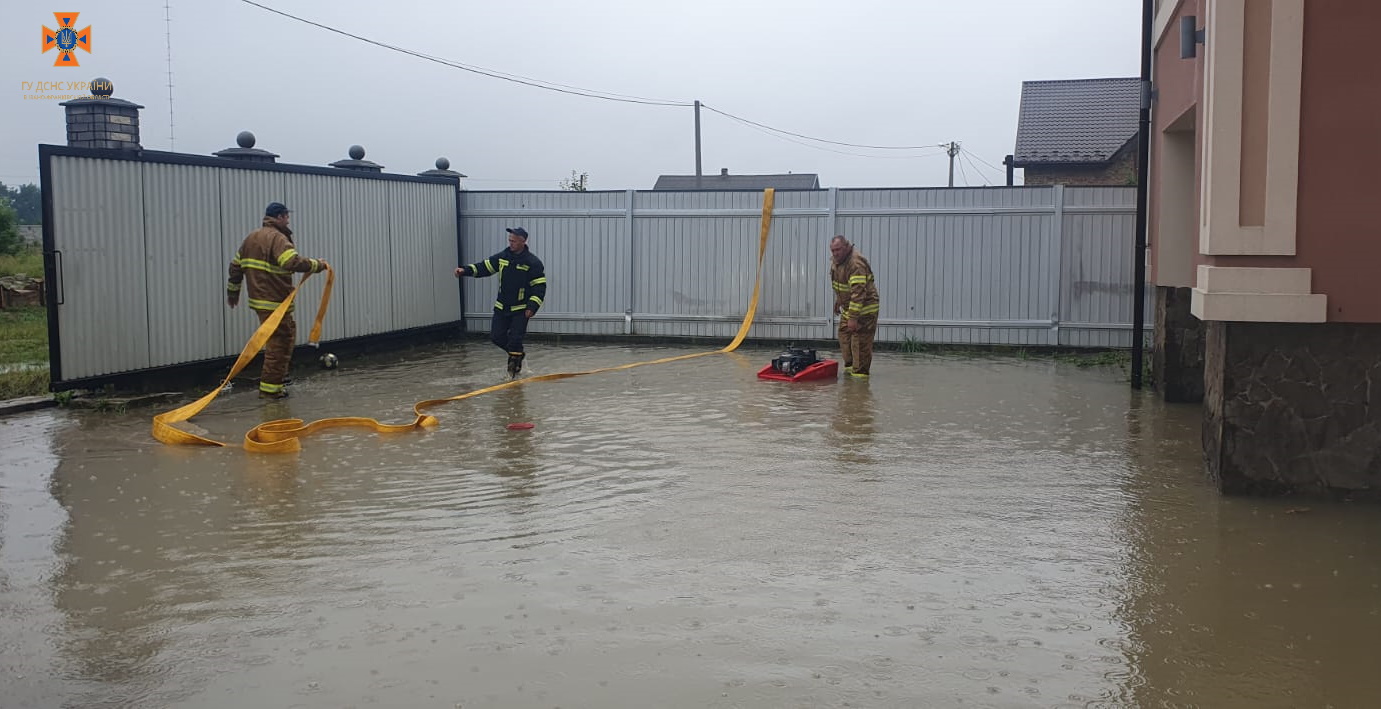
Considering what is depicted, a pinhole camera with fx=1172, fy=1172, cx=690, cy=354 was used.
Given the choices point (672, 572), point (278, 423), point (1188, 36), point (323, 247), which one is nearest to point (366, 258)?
point (323, 247)

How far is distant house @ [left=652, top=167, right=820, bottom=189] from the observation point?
4850 centimetres

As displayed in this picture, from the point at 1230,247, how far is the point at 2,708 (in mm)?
6656

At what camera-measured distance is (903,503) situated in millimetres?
6914

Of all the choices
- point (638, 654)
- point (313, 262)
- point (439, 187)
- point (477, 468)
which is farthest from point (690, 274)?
point (638, 654)

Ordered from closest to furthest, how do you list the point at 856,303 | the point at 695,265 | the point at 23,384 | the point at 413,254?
Answer: 1. the point at 23,384
2. the point at 856,303
3. the point at 413,254
4. the point at 695,265

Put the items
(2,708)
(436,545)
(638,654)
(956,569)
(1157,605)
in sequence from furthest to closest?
(436,545) → (956,569) → (1157,605) → (638,654) → (2,708)

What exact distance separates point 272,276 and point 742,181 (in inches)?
1563

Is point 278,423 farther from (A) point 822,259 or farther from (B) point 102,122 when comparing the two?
(A) point 822,259

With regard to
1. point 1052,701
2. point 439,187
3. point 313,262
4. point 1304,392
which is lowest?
point 1052,701

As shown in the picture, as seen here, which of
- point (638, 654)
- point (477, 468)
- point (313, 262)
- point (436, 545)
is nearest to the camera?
point (638, 654)

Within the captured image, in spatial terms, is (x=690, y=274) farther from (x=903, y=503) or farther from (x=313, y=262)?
(x=903, y=503)

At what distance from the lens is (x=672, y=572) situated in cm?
552

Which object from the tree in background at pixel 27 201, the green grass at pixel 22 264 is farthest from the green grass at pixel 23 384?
the tree in background at pixel 27 201

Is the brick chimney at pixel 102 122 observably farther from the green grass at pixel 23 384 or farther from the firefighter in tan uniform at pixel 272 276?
the green grass at pixel 23 384
